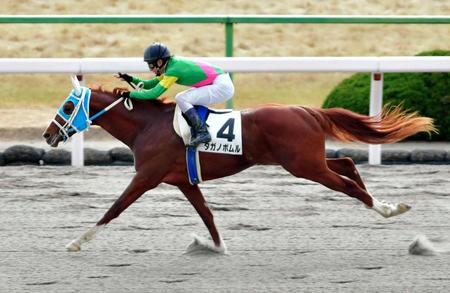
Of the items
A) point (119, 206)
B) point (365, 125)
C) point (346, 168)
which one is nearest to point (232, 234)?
point (346, 168)

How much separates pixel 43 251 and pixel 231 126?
4.73 feet

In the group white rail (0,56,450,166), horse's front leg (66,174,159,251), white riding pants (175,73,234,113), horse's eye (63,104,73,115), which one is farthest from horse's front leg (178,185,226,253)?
white rail (0,56,450,166)

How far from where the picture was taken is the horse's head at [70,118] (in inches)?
296

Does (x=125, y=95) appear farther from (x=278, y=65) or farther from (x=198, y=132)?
(x=278, y=65)

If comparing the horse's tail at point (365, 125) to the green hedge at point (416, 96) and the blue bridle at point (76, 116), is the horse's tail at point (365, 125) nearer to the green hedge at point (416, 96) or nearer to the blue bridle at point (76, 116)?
the blue bridle at point (76, 116)

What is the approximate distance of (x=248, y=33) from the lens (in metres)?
20.2

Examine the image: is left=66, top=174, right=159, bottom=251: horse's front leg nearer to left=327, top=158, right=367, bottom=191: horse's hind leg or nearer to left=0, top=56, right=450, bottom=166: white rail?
left=327, top=158, right=367, bottom=191: horse's hind leg

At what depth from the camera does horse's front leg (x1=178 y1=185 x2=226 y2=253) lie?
7.38 meters

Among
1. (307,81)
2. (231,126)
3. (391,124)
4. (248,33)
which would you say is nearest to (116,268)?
(231,126)

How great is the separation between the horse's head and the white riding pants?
61cm

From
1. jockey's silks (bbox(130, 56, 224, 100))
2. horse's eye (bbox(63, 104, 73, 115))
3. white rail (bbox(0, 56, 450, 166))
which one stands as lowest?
white rail (bbox(0, 56, 450, 166))

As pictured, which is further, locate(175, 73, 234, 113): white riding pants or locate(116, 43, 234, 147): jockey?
locate(175, 73, 234, 113): white riding pants

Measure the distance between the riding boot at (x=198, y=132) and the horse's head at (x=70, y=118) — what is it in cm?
70

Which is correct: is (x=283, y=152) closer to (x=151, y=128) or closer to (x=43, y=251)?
(x=151, y=128)
